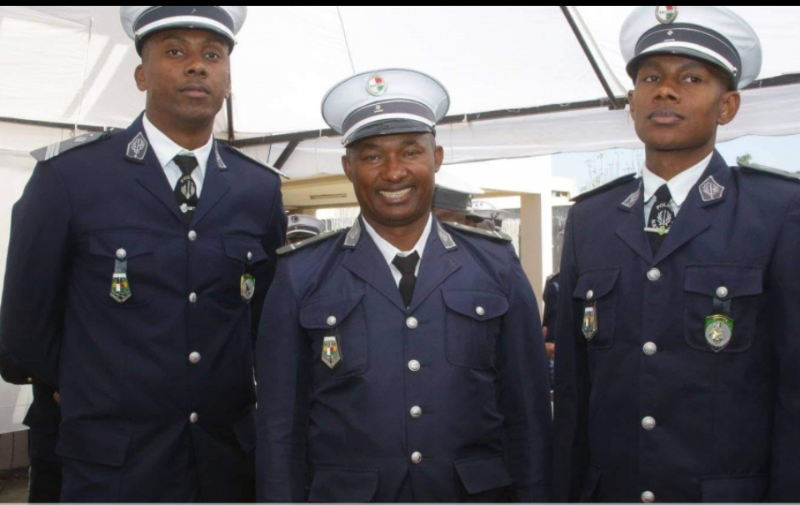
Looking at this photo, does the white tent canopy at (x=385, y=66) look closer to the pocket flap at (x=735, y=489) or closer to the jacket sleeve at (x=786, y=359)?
the jacket sleeve at (x=786, y=359)

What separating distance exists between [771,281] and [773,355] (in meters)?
0.19

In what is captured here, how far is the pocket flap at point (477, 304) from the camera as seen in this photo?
2.14 metres

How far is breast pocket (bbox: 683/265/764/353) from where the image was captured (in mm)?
1901

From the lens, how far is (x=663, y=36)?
211cm

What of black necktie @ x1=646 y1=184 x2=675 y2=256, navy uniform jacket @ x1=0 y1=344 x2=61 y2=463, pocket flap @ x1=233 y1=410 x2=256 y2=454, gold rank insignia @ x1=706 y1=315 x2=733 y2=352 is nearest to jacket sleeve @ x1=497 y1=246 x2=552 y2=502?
black necktie @ x1=646 y1=184 x2=675 y2=256

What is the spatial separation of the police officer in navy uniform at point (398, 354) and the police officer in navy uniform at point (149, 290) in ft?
1.03

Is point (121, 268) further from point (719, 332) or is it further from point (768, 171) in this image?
point (768, 171)

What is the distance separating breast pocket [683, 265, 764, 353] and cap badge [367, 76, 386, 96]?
107cm

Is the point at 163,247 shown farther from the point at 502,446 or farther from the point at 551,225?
the point at 551,225

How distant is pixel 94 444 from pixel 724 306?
1.80 m

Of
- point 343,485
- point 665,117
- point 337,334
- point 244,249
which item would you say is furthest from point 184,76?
point 665,117

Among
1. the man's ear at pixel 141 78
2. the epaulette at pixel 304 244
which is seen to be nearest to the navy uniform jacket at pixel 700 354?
the epaulette at pixel 304 244

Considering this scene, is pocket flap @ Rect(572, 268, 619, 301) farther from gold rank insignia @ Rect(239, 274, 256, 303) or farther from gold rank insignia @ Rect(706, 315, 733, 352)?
gold rank insignia @ Rect(239, 274, 256, 303)

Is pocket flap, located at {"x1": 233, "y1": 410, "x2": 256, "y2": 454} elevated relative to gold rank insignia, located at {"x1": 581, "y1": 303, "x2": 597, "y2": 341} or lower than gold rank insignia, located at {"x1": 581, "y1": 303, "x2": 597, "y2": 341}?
lower
